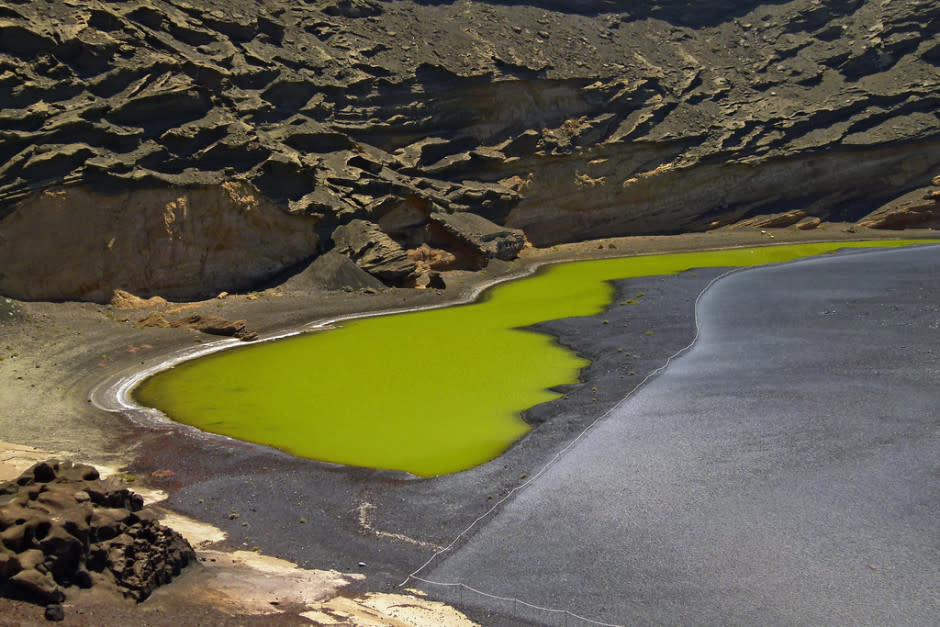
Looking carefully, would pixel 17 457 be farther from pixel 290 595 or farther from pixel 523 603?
pixel 523 603

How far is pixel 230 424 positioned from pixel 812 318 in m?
14.6

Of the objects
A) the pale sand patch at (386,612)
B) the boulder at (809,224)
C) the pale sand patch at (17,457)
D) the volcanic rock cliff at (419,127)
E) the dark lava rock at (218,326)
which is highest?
the volcanic rock cliff at (419,127)

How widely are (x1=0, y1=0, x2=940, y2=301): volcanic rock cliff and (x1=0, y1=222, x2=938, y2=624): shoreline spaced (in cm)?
428

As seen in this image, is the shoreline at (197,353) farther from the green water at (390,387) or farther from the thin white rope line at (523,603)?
the thin white rope line at (523,603)

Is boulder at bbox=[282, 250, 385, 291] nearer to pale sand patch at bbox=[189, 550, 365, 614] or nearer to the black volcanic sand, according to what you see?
the black volcanic sand

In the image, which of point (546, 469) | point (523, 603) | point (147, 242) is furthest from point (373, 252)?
point (523, 603)

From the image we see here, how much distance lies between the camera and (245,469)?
12727 millimetres

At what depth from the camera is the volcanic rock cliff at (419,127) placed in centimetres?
2484

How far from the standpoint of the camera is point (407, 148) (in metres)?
38.7

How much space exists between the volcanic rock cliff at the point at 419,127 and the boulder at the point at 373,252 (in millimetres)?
86

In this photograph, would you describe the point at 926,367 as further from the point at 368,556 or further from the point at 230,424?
the point at 230,424

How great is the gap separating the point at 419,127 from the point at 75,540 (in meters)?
33.9

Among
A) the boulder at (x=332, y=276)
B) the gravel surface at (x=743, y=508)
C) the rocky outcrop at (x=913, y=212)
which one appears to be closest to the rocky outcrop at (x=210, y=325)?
the boulder at (x=332, y=276)

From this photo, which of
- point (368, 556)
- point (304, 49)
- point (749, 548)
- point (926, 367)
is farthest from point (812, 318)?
point (304, 49)
